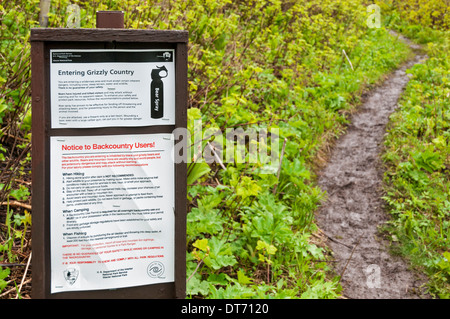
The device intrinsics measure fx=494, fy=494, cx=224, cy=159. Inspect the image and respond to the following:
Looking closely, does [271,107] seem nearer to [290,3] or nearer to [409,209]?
[409,209]

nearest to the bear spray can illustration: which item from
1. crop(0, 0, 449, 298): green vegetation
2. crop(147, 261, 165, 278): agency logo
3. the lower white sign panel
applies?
the lower white sign panel

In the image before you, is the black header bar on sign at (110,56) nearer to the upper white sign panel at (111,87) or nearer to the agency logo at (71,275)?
the upper white sign panel at (111,87)

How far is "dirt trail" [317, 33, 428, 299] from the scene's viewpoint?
155 inches

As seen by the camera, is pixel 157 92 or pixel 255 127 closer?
pixel 157 92

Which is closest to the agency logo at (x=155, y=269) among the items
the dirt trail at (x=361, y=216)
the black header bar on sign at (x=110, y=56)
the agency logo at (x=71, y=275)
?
the agency logo at (x=71, y=275)

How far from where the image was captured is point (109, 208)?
2.49m

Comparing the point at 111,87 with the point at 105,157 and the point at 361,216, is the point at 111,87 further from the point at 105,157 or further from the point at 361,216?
the point at 361,216

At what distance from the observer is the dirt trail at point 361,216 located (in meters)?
3.94

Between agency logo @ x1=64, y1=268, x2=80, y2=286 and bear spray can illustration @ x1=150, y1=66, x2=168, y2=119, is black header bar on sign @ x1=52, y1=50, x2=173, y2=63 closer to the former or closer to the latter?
bear spray can illustration @ x1=150, y1=66, x2=168, y2=119

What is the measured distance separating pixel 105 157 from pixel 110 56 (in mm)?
497

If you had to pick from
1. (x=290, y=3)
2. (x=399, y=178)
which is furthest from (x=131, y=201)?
(x=290, y=3)

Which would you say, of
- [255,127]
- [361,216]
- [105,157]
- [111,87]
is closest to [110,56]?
[111,87]

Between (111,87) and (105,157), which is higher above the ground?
(111,87)
